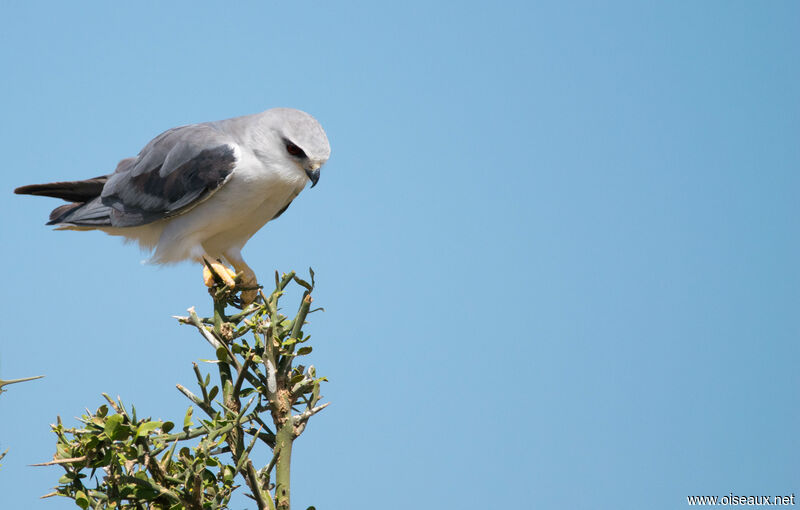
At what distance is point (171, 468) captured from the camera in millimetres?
2637

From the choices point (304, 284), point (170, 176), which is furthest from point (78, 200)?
point (304, 284)

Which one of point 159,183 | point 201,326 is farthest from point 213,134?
point 201,326

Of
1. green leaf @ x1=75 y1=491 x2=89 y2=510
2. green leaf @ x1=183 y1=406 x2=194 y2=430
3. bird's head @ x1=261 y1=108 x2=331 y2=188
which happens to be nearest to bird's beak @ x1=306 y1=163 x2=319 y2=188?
bird's head @ x1=261 y1=108 x2=331 y2=188

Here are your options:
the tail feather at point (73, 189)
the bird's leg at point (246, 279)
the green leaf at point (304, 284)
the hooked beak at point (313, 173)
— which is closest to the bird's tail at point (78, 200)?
the tail feather at point (73, 189)

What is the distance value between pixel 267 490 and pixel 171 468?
0.36 m

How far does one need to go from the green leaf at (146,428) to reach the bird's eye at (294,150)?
7.50 feet

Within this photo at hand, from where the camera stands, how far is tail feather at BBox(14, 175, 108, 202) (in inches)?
210

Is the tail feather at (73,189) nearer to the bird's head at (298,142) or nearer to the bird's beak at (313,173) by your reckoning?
the bird's head at (298,142)

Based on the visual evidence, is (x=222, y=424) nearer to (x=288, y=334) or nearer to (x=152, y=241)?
(x=288, y=334)

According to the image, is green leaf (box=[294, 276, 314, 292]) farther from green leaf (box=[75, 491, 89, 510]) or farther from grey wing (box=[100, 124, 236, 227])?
grey wing (box=[100, 124, 236, 227])

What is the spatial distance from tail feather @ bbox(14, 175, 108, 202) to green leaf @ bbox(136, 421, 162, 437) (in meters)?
3.40

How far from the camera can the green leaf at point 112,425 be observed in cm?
245

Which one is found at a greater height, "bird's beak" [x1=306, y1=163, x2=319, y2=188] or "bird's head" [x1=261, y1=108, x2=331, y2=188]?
"bird's head" [x1=261, y1=108, x2=331, y2=188]

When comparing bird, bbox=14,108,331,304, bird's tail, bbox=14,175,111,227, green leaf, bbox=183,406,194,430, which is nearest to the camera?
green leaf, bbox=183,406,194,430
